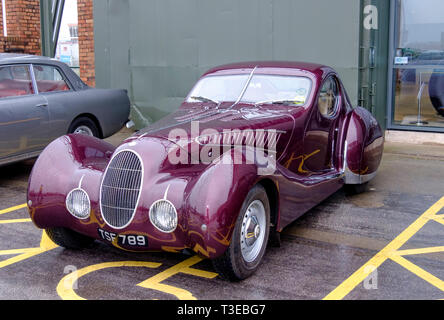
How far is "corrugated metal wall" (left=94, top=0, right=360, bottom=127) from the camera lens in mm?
9469

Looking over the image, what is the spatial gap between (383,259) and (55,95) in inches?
212

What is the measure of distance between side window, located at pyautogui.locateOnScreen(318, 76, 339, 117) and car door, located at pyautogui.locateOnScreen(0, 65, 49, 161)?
13.0 ft

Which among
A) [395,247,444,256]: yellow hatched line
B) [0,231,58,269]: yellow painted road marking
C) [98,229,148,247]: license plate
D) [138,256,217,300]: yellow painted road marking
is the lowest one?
[138,256,217,300]: yellow painted road marking

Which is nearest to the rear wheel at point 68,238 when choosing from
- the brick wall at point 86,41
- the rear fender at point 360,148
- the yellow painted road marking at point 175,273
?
the yellow painted road marking at point 175,273

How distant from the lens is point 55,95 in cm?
801

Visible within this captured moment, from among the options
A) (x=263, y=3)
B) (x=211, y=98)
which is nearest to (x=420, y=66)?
(x=263, y=3)

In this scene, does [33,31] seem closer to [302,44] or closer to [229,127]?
[302,44]

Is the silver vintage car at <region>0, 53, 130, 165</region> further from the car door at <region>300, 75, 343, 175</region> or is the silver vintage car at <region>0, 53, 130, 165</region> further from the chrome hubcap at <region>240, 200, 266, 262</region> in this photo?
the chrome hubcap at <region>240, 200, 266, 262</region>

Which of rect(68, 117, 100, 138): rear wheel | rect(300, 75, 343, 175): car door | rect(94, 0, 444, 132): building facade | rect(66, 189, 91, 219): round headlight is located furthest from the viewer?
rect(94, 0, 444, 132): building facade

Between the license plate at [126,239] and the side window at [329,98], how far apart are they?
107 inches

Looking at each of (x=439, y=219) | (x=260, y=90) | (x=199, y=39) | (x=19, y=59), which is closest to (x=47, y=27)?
(x=199, y=39)

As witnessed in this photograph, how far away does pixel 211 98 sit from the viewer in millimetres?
5891

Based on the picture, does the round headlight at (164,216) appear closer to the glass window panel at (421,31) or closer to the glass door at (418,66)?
the glass door at (418,66)

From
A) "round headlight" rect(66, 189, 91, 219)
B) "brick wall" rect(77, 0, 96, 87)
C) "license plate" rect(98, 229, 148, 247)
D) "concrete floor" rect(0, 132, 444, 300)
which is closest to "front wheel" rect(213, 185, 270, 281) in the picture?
"concrete floor" rect(0, 132, 444, 300)
